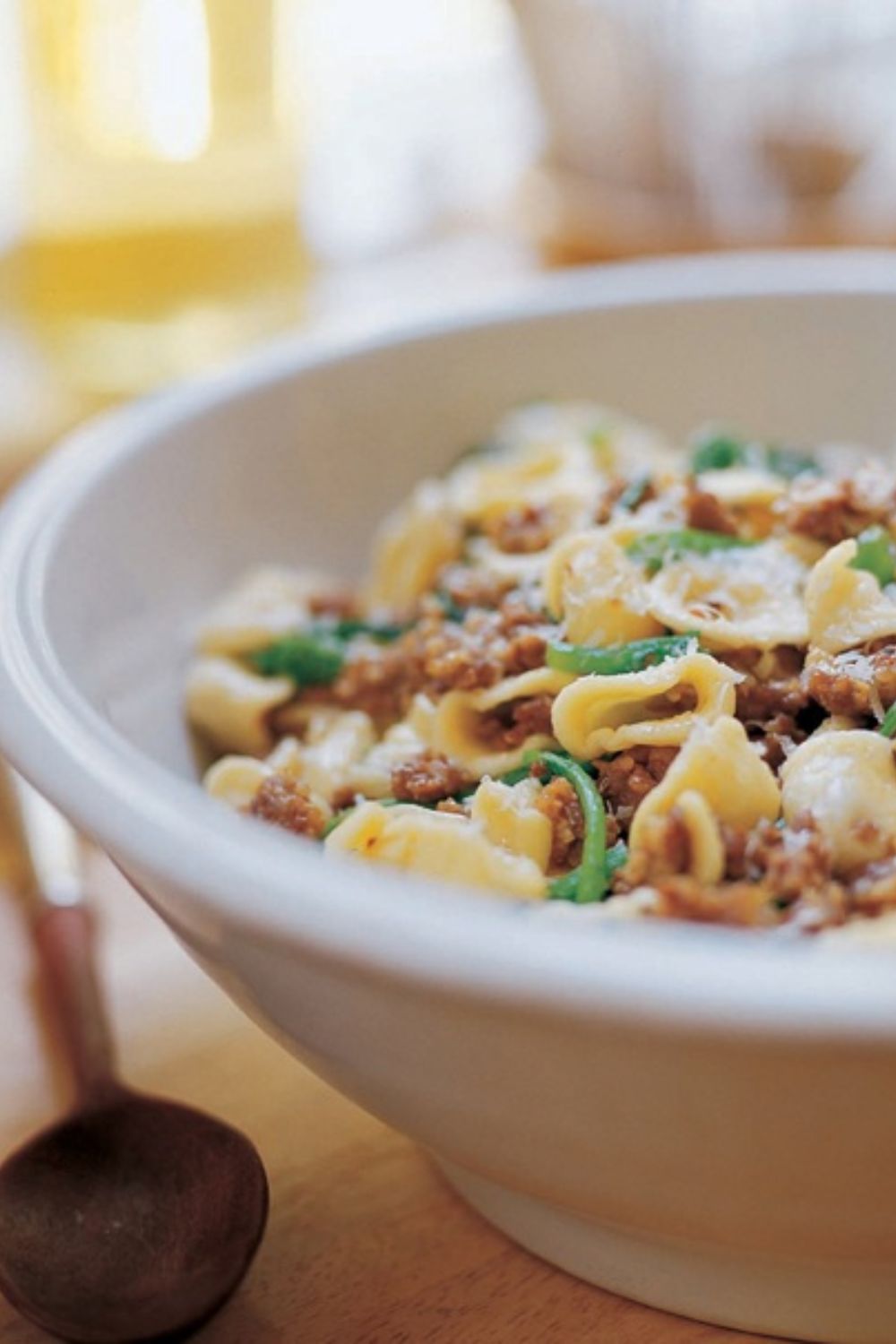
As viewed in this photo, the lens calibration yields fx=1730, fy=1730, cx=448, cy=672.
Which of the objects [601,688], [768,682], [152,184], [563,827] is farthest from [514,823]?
[152,184]

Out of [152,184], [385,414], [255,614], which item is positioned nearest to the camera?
[255,614]

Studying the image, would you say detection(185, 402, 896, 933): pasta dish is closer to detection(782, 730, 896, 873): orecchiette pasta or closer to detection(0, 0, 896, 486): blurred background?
detection(782, 730, 896, 873): orecchiette pasta

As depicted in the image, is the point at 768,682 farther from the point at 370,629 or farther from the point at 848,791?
the point at 370,629

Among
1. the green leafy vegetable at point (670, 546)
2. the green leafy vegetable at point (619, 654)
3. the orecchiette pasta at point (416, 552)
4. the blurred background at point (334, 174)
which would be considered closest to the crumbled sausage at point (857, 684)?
the green leafy vegetable at point (619, 654)

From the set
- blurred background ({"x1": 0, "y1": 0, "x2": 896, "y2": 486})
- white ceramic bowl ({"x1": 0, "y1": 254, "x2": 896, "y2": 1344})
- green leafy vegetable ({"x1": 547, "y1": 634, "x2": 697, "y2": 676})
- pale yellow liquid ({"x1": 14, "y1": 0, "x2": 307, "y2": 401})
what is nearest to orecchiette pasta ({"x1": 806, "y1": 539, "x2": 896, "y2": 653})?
green leafy vegetable ({"x1": 547, "y1": 634, "x2": 697, "y2": 676})

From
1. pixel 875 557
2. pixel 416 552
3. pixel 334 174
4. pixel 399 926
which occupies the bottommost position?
pixel 334 174

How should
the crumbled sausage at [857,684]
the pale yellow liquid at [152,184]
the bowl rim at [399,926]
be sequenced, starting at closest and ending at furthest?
the bowl rim at [399,926]
the crumbled sausage at [857,684]
the pale yellow liquid at [152,184]

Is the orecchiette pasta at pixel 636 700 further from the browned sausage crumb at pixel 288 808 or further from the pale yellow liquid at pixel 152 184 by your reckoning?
the pale yellow liquid at pixel 152 184
